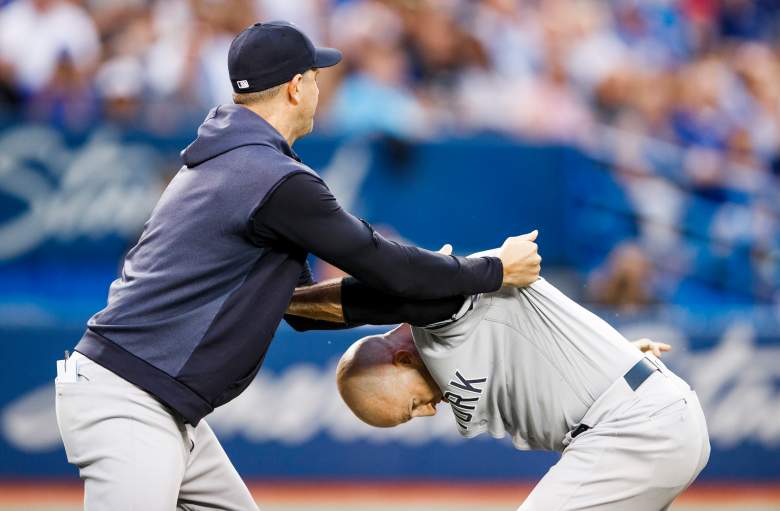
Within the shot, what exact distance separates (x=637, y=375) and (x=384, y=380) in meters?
0.85

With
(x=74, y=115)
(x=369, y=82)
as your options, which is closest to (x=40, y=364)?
(x=74, y=115)

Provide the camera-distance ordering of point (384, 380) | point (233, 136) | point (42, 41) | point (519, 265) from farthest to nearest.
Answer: point (42, 41)
point (384, 380)
point (519, 265)
point (233, 136)

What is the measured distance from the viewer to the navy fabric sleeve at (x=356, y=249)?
141 inches

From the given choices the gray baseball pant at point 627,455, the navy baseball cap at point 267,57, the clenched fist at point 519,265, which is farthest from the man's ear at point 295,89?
the gray baseball pant at point 627,455

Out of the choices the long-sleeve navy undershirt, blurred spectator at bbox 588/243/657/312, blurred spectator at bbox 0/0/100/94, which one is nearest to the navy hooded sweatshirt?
the long-sleeve navy undershirt

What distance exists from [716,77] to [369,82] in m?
4.10

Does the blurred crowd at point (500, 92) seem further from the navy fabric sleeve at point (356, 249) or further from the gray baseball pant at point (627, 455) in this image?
the navy fabric sleeve at point (356, 249)

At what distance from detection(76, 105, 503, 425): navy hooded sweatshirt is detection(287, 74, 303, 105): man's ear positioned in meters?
0.19

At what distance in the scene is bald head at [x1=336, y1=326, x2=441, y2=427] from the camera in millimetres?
3916

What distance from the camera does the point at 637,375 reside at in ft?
12.6

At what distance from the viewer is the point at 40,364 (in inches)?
296

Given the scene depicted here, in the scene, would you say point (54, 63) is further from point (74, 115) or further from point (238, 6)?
point (238, 6)

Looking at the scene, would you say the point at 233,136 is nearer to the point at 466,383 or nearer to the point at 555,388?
the point at 466,383

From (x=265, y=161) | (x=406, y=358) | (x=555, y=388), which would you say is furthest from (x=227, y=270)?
(x=555, y=388)
